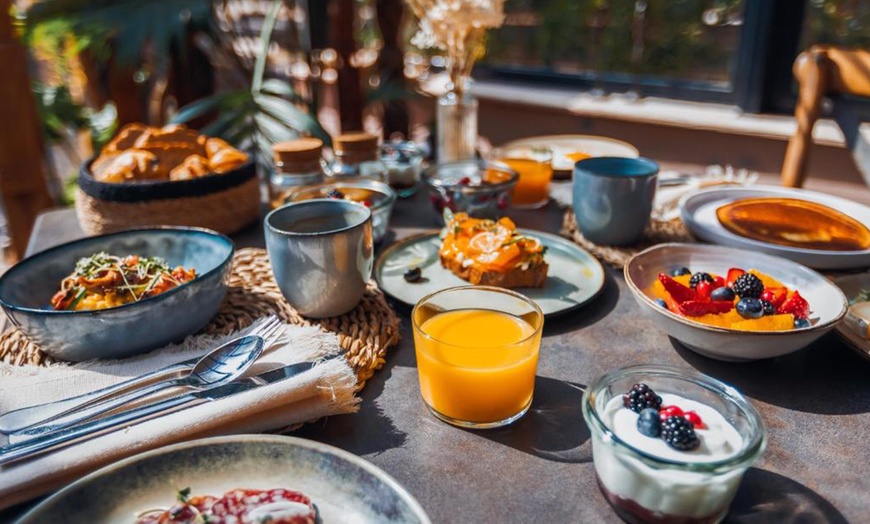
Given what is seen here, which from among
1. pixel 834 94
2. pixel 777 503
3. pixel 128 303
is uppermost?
pixel 834 94

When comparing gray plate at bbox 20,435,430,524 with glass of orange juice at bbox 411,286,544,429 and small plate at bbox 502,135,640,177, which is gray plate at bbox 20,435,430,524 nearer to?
glass of orange juice at bbox 411,286,544,429

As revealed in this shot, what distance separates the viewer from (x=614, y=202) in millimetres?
1303

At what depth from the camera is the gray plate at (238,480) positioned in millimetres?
628

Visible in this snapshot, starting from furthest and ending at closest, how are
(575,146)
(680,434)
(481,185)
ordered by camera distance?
(575,146), (481,185), (680,434)

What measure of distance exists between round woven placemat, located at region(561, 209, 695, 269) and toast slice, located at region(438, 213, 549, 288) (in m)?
0.20

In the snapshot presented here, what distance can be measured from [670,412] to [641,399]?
3 centimetres

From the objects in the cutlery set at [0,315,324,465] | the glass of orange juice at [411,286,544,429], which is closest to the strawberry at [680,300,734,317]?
the glass of orange juice at [411,286,544,429]

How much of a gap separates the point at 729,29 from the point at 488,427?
109 inches

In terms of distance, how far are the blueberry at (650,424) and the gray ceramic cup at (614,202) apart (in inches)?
27.7

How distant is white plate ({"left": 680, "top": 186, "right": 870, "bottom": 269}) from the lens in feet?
3.76

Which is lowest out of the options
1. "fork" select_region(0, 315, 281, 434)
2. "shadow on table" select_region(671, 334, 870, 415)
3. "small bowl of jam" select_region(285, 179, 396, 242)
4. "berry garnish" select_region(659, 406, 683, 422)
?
"shadow on table" select_region(671, 334, 870, 415)

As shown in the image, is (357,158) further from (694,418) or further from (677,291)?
(694,418)

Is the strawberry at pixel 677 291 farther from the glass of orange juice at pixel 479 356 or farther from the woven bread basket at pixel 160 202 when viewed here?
the woven bread basket at pixel 160 202

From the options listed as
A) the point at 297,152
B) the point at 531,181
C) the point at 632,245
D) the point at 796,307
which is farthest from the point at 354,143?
the point at 796,307
